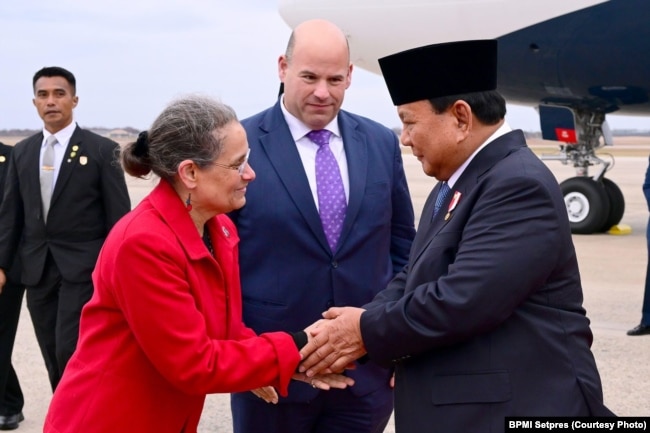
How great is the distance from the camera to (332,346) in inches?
110

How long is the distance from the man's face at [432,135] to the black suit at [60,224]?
2.65 metres

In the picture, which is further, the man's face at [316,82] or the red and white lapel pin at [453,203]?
the man's face at [316,82]

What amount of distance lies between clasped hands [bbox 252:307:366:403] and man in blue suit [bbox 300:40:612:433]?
0.16 meters

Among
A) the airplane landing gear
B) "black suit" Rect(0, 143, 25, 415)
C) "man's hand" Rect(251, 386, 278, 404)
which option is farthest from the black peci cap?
the airplane landing gear

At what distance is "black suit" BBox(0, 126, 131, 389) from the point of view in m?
4.95

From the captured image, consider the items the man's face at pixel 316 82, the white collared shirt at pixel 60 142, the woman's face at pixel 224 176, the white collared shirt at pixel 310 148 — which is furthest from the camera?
the white collared shirt at pixel 60 142

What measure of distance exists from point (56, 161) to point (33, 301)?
0.72 m

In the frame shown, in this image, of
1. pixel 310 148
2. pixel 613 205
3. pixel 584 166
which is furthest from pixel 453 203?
pixel 584 166

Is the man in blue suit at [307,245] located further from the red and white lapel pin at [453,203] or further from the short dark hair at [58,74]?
the short dark hair at [58,74]

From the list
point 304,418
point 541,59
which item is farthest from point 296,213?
point 541,59

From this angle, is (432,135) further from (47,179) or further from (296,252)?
A: (47,179)

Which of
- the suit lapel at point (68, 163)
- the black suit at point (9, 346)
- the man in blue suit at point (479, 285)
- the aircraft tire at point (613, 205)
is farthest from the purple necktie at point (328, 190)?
the aircraft tire at point (613, 205)

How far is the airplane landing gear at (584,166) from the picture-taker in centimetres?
1241

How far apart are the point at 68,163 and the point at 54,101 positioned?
1.24 feet
